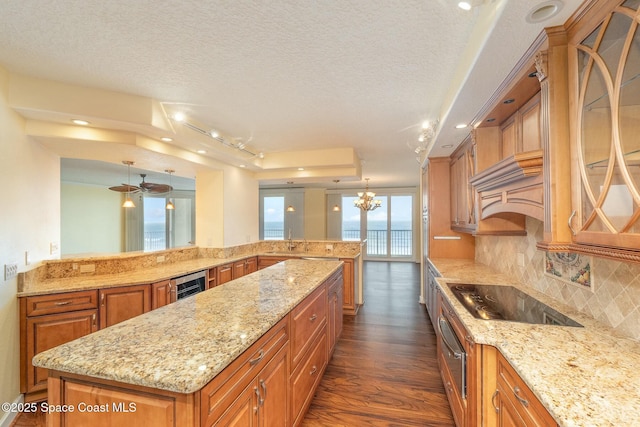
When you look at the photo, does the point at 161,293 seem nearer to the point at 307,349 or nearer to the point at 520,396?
the point at 307,349

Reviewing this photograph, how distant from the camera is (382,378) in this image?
2408 mm

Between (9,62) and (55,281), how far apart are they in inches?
73.8

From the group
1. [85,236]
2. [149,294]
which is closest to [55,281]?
[149,294]

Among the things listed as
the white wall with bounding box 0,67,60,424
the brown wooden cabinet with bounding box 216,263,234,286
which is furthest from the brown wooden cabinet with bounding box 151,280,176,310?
the white wall with bounding box 0,67,60,424

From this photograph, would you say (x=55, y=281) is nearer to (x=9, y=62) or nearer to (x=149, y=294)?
(x=149, y=294)

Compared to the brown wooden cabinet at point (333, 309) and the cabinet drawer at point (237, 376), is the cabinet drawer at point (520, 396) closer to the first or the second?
the cabinet drawer at point (237, 376)

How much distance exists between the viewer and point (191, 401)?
0.86m

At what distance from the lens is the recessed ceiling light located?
3.39 feet

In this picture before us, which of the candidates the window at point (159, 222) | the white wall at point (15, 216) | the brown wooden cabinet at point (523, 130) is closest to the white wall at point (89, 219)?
the window at point (159, 222)

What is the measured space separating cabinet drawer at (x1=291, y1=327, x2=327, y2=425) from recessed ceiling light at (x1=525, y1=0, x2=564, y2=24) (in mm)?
2224

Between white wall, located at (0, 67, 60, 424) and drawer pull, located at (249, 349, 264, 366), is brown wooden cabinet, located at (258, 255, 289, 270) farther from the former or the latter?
drawer pull, located at (249, 349, 264, 366)

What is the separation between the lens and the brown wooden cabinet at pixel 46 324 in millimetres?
2051

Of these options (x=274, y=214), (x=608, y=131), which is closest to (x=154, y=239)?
(x=274, y=214)

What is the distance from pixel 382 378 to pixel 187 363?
2.08 metres
